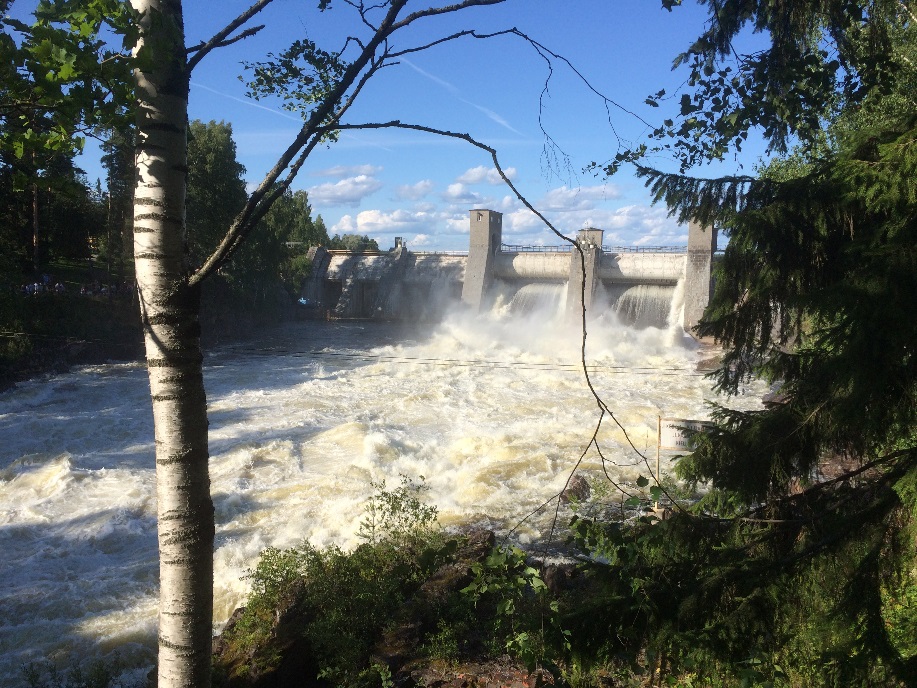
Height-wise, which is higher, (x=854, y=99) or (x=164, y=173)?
(x=854, y=99)

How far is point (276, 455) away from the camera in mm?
13539

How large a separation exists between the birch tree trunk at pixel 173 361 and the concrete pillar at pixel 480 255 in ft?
105

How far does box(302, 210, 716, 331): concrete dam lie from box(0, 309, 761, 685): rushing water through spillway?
14.2 feet

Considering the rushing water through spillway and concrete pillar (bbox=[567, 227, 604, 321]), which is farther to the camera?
concrete pillar (bbox=[567, 227, 604, 321])

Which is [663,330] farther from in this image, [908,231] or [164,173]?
[164,173]

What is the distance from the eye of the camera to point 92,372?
73.4 feet

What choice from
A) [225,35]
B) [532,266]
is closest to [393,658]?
[225,35]

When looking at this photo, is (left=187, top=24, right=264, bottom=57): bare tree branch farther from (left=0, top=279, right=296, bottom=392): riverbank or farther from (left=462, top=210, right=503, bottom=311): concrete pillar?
(left=462, top=210, right=503, bottom=311): concrete pillar

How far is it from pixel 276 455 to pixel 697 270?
20.1m

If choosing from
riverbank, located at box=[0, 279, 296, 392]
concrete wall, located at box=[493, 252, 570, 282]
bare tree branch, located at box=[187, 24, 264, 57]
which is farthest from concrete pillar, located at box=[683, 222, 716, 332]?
bare tree branch, located at box=[187, 24, 264, 57]

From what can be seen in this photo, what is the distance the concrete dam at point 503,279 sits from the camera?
95.0ft

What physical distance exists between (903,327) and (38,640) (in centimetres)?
849

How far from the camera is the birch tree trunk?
218 centimetres

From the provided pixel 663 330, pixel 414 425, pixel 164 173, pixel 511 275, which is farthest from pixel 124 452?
pixel 511 275
